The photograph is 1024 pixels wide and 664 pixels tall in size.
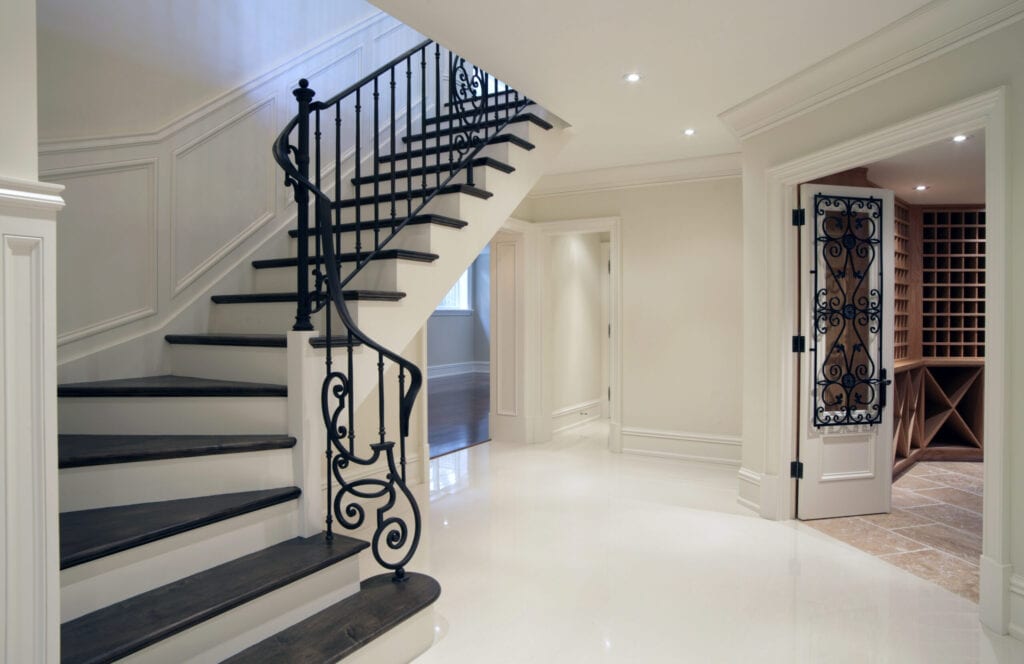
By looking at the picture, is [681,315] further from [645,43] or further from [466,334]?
[466,334]

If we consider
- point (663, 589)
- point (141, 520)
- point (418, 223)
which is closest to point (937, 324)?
point (663, 589)

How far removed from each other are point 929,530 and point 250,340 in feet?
13.5

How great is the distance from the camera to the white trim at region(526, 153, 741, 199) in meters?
5.11

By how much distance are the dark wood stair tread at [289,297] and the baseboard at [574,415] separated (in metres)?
3.93

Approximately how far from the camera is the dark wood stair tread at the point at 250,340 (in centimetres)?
226

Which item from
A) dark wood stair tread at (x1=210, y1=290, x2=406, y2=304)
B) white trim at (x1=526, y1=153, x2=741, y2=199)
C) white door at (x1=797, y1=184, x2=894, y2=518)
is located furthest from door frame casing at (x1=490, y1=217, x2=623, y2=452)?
dark wood stair tread at (x1=210, y1=290, x2=406, y2=304)

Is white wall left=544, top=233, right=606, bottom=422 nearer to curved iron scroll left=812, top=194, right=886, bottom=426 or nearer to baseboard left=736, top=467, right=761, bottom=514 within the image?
baseboard left=736, top=467, right=761, bottom=514

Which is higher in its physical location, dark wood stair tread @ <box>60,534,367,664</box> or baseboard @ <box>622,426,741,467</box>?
dark wood stair tread @ <box>60,534,367,664</box>

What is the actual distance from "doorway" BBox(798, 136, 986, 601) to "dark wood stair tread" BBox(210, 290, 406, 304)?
3271 mm

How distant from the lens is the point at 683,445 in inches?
212

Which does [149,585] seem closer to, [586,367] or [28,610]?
[28,610]

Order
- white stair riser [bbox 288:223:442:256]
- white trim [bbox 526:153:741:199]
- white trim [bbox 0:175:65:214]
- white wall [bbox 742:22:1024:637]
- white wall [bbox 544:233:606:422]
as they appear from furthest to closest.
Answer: white wall [bbox 544:233:606:422] → white trim [bbox 526:153:741:199] → white stair riser [bbox 288:223:442:256] → white wall [bbox 742:22:1024:637] → white trim [bbox 0:175:65:214]

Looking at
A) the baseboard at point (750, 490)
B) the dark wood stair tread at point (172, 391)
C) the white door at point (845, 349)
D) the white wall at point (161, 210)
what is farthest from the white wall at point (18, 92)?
the baseboard at point (750, 490)

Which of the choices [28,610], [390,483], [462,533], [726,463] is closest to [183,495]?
[390,483]
